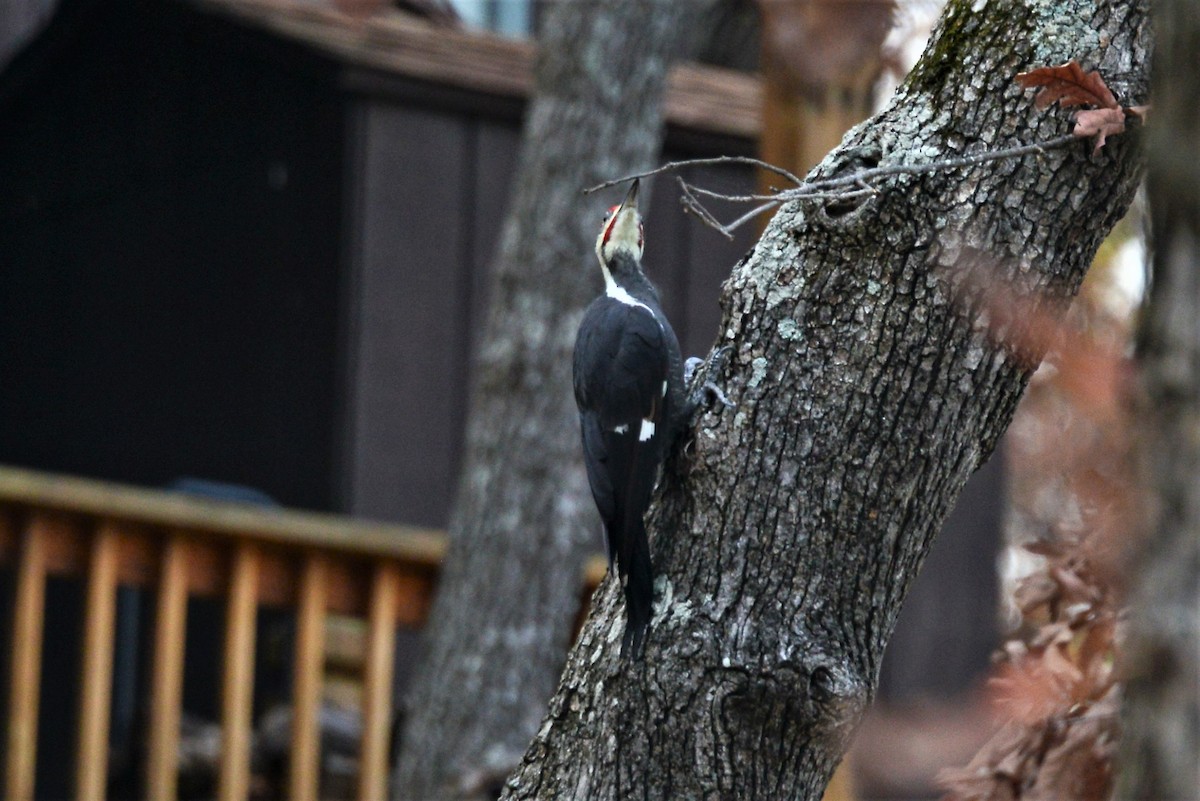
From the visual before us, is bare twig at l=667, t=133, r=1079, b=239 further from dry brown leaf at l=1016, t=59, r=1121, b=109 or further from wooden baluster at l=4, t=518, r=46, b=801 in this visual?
wooden baluster at l=4, t=518, r=46, b=801

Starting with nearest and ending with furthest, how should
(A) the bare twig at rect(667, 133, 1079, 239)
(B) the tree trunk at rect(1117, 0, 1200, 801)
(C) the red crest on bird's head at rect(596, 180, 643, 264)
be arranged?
(B) the tree trunk at rect(1117, 0, 1200, 801)
(A) the bare twig at rect(667, 133, 1079, 239)
(C) the red crest on bird's head at rect(596, 180, 643, 264)

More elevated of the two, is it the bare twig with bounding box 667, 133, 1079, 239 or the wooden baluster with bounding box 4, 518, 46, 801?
the bare twig with bounding box 667, 133, 1079, 239

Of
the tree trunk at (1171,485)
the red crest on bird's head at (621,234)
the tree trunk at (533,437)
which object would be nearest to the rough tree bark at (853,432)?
the tree trunk at (1171,485)

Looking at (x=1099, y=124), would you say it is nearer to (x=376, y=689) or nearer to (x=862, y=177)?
(x=862, y=177)

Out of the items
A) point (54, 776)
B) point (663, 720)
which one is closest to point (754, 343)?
point (663, 720)

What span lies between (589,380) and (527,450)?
1311 millimetres

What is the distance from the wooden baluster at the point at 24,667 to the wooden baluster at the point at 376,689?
2.94 feet

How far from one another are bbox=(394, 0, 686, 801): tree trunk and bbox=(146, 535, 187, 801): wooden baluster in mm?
634

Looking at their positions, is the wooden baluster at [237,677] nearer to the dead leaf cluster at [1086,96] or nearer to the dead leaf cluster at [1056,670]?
the dead leaf cluster at [1056,670]

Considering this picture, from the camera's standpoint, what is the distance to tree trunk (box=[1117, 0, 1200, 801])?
79cm

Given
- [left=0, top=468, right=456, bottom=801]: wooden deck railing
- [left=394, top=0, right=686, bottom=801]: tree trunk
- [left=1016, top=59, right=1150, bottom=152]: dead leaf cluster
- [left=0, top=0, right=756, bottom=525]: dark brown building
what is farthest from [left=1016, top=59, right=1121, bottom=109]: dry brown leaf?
[left=0, top=0, right=756, bottom=525]: dark brown building

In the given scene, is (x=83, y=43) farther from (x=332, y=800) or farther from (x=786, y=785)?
(x=786, y=785)

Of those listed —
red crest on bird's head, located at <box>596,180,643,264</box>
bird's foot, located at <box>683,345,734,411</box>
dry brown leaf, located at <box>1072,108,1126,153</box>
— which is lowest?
bird's foot, located at <box>683,345,734,411</box>

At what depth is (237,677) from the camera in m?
4.17
